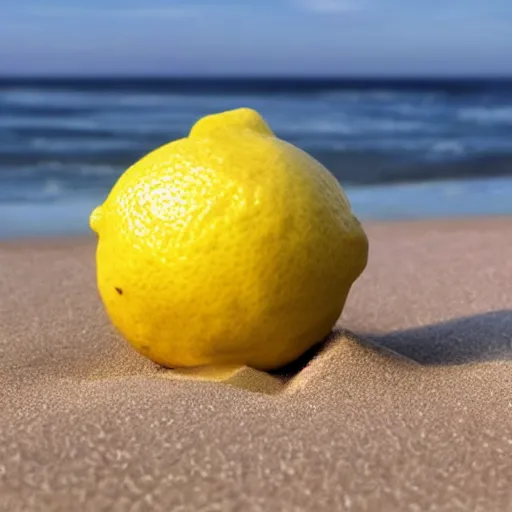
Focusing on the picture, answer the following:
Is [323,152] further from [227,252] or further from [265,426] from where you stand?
[265,426]

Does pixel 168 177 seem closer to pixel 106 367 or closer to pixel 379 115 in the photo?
pixel 106 367

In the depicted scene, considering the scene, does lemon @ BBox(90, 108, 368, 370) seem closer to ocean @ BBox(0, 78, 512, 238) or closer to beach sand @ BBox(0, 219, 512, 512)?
beach sand @ BBox(0, 219, 512, 512)

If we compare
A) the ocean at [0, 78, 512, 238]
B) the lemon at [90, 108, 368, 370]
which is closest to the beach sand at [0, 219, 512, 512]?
the lemon at [90, 108, 368, 370]

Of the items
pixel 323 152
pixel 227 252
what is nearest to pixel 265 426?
pixel 227 252

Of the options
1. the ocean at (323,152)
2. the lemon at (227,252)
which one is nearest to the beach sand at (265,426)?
the lemon at (227,252)

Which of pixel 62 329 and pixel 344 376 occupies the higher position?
pixel 344 376

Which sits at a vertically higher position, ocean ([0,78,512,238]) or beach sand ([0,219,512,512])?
beach sand ([0,219,512,512])

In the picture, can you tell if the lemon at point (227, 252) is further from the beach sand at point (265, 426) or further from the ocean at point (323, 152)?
the ocean at point (323, 152)

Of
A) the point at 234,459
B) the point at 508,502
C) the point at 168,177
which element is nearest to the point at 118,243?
the point at 168,177
